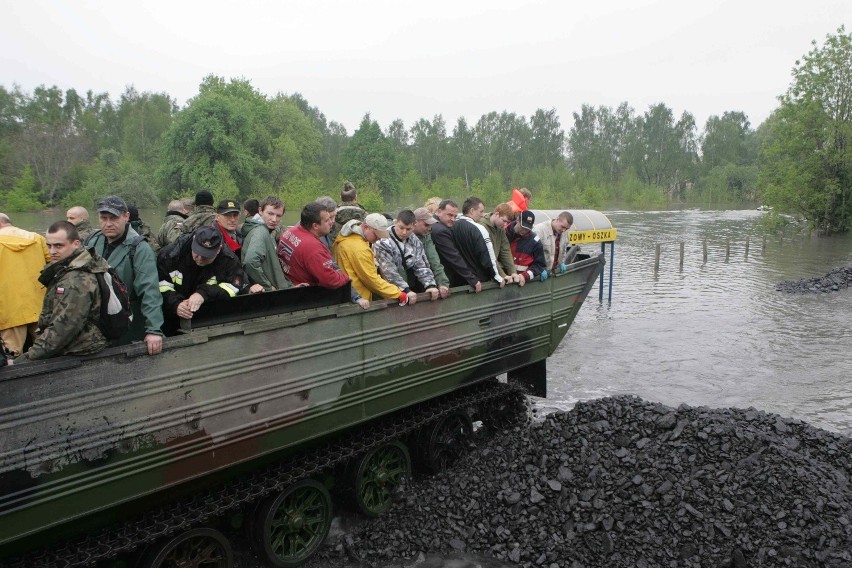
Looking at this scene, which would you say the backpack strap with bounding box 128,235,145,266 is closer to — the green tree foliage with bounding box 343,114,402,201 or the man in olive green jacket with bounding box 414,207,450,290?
the man in olive green jacket with bounding box 414,207,450,290

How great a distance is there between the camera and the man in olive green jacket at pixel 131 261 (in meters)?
4.17

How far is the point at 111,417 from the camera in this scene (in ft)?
12.1

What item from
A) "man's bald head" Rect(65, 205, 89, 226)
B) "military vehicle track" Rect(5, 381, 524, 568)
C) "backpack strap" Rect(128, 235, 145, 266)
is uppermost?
"man's bald head" Rect(65, 205, 89, 226)

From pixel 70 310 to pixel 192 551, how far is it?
6.48 feet

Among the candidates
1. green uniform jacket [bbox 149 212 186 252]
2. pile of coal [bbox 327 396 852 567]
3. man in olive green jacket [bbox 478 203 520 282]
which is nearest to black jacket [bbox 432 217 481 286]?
man in olive green jacket [bbox 478 203 520 282]

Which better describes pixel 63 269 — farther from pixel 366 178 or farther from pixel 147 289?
pixel 366 178

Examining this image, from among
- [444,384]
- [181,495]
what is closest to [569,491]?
[444,384]

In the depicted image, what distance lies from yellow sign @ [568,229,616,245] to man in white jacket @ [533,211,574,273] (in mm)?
7432

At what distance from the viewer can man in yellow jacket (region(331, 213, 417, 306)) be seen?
539cm

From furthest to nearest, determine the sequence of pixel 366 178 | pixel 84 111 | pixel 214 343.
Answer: pixel 84 111 < pixel 366 178 < pixel 214 343

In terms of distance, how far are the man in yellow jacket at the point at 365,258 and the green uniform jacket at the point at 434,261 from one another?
2.17ft

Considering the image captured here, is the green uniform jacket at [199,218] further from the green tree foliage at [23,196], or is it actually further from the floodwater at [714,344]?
the green tree foliage at [23,196]

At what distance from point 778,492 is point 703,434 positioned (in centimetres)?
89

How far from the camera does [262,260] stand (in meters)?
5.34
